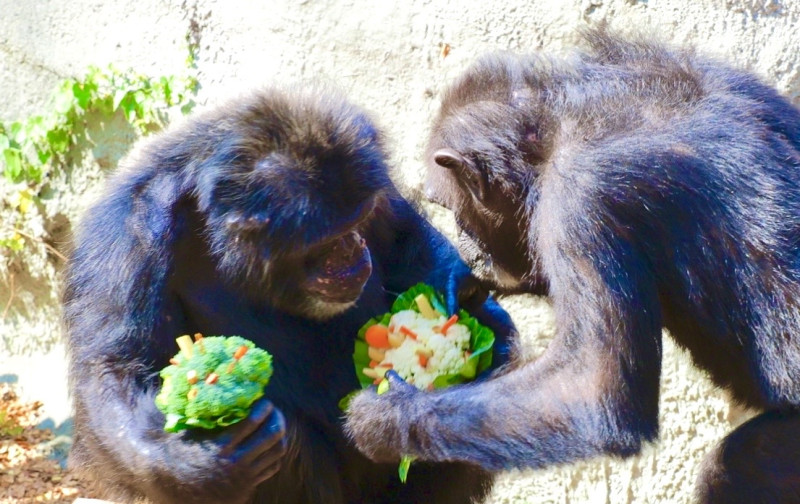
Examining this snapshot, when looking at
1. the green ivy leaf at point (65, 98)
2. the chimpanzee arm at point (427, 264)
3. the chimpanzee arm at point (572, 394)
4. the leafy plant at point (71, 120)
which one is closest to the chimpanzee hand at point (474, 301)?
the chimpanzee arm at point (427, 264)

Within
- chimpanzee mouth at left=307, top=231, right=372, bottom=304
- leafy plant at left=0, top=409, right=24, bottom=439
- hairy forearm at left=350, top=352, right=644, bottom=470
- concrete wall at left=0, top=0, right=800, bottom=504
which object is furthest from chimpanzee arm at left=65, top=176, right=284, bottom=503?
leafy plant at left=0, top=409, right=24, bottom=439

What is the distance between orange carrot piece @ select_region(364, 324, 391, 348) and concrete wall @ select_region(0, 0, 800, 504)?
1189mm

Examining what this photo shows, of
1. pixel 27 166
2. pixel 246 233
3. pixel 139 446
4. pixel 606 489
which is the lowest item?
pixel 606 489

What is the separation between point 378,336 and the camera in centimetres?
566

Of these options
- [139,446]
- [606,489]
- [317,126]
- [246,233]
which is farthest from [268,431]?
[606,489]

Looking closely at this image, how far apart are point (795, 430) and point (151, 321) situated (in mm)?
3032

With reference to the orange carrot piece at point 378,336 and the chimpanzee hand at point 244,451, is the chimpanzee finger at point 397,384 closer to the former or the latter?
the orange carrot piece at point 378,336

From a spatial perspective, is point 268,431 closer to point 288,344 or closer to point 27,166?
point 288,344

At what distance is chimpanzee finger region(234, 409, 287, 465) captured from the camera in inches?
199

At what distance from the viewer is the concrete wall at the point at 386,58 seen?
6945 millimetres

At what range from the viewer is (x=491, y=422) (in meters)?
5.15

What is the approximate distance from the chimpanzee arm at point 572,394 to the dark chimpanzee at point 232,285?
23.0 inches

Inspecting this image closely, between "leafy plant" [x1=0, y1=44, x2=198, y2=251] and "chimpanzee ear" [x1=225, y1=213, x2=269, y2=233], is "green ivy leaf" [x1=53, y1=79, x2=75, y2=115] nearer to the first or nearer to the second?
"leafy plant" [x1=0, y1=44, x2=198, y2=251]

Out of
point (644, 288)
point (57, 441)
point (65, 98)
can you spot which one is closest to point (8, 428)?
point (57, 441)
